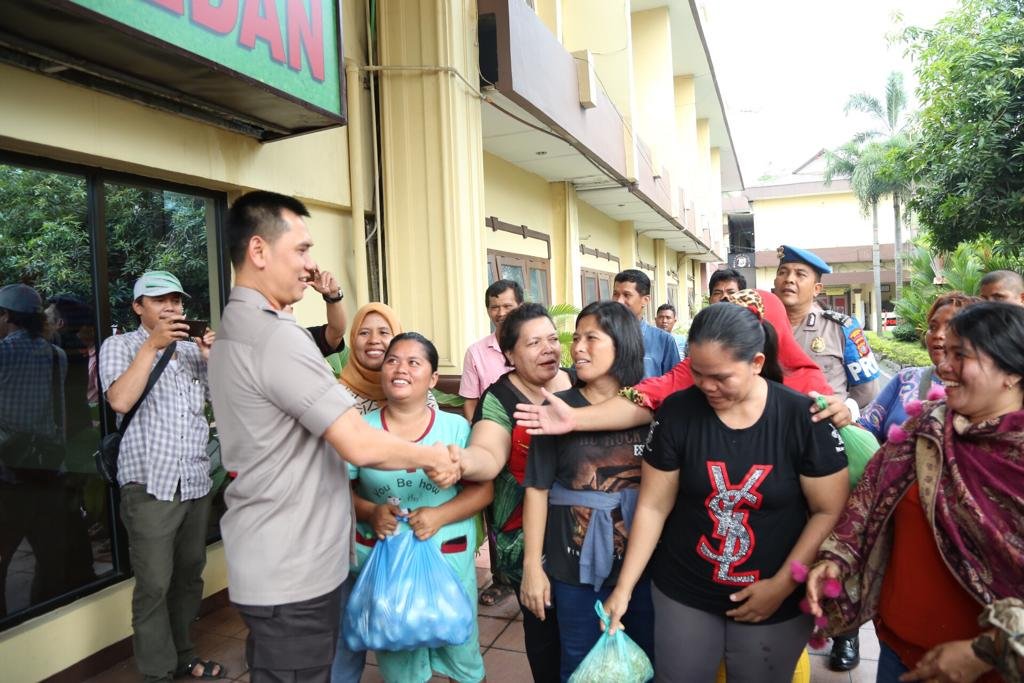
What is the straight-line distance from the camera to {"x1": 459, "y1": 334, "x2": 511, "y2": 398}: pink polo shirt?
3703 millimetres

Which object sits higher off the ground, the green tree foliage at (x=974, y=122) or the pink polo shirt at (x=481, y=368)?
the green tree foliage at (x=974, y=122)

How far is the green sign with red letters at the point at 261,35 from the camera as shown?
2535 millimetres

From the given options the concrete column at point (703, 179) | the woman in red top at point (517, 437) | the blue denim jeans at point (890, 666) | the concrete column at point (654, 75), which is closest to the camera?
the blue denim jeans at point (890, 666)

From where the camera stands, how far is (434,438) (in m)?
2.37

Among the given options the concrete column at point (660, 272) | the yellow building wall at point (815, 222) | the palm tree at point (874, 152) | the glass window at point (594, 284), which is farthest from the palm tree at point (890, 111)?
the glass window at point (594, 284)

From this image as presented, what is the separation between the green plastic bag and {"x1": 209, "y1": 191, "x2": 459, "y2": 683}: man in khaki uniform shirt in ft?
4.13

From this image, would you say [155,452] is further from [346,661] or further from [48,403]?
[346,661]

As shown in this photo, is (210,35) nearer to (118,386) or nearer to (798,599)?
(118,386)

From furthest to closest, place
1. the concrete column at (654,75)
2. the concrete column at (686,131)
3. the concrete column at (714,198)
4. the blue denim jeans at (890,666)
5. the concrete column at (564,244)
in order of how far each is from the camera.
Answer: the concrete column at (714,198), the concrete column at (686,131), the concrete column at (654,75), the concrete column at (564,244), the blue denim jeans at (890,666)

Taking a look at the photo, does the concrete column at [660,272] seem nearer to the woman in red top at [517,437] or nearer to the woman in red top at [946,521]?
the woman in red top at [517,437]

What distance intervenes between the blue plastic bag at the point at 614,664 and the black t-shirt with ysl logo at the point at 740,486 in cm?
21

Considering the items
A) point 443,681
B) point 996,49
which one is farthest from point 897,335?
point 443,681

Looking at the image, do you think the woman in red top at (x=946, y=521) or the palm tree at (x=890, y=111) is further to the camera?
the palm tree at (x=890, y=111)

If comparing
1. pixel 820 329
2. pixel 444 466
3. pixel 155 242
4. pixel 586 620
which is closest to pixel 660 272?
pixel 820 329
